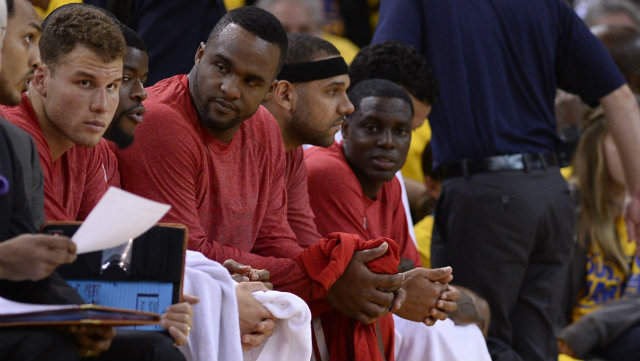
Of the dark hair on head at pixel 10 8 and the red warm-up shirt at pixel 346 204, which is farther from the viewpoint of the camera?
the red warm-up shirt at pixel 346 204

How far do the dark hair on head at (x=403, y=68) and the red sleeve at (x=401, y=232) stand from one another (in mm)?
529

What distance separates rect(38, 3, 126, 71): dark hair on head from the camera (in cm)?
288

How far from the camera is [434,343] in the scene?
3.93 meters

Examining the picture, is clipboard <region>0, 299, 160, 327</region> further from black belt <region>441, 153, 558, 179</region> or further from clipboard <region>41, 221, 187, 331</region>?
black belt <region>441, 153, 558, 179</region>

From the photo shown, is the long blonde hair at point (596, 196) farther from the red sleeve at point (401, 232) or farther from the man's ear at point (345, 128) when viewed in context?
the man's ear at point (345, 128)

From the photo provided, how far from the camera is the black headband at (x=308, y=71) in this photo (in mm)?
4262

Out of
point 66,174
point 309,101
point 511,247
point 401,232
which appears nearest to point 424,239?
point 511,247

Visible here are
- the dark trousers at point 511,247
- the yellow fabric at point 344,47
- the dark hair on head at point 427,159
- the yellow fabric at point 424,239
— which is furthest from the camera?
the yellow fabric at point 344,47

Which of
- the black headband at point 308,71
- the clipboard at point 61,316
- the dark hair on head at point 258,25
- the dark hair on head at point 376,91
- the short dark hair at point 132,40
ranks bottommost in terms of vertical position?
the clipboard at point 61,316

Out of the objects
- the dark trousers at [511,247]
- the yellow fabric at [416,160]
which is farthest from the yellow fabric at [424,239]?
Result: the yellow fabric at [416,160]

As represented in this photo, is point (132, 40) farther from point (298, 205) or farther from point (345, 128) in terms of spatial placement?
point (345, 128)

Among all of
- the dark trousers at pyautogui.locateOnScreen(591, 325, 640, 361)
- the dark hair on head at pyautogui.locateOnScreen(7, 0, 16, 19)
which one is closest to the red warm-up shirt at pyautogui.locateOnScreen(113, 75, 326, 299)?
the dark hair on head at pyautogui.locateOnScreen(7, 0, 16, 19)

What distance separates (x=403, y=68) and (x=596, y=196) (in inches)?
62.6

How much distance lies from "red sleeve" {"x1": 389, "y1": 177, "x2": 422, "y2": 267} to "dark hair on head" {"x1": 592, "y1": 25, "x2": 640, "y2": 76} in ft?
7.58
